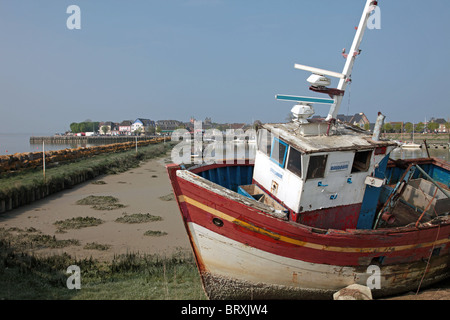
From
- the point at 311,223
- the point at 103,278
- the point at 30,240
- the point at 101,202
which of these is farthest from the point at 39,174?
the point at 311,223

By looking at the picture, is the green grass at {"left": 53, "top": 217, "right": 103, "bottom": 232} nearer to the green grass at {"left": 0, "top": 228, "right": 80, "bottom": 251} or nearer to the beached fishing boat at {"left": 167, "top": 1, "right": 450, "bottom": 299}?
the green grass at {"left": 0, "top": 228, "right": 80, "bottom": 251}

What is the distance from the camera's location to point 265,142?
8766 millimetres

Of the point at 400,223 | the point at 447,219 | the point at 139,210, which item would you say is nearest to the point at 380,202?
the point at 400,223

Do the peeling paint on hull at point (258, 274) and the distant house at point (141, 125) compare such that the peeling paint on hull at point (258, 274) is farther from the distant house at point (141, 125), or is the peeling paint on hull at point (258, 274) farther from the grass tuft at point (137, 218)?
the distant house at point (141, 125)

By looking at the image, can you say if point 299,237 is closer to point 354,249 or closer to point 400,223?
point 354,249

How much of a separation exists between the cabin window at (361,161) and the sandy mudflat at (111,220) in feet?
23.2

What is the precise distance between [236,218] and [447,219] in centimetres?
604

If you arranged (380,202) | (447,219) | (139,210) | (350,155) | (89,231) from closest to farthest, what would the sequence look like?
(350,155) < (447,219) < (380,202) < (89,231) < (139,210)

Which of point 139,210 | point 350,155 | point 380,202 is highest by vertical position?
point 350,155

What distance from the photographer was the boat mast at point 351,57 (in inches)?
326

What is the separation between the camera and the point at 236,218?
21.7ft

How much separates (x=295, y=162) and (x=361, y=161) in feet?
6.47
